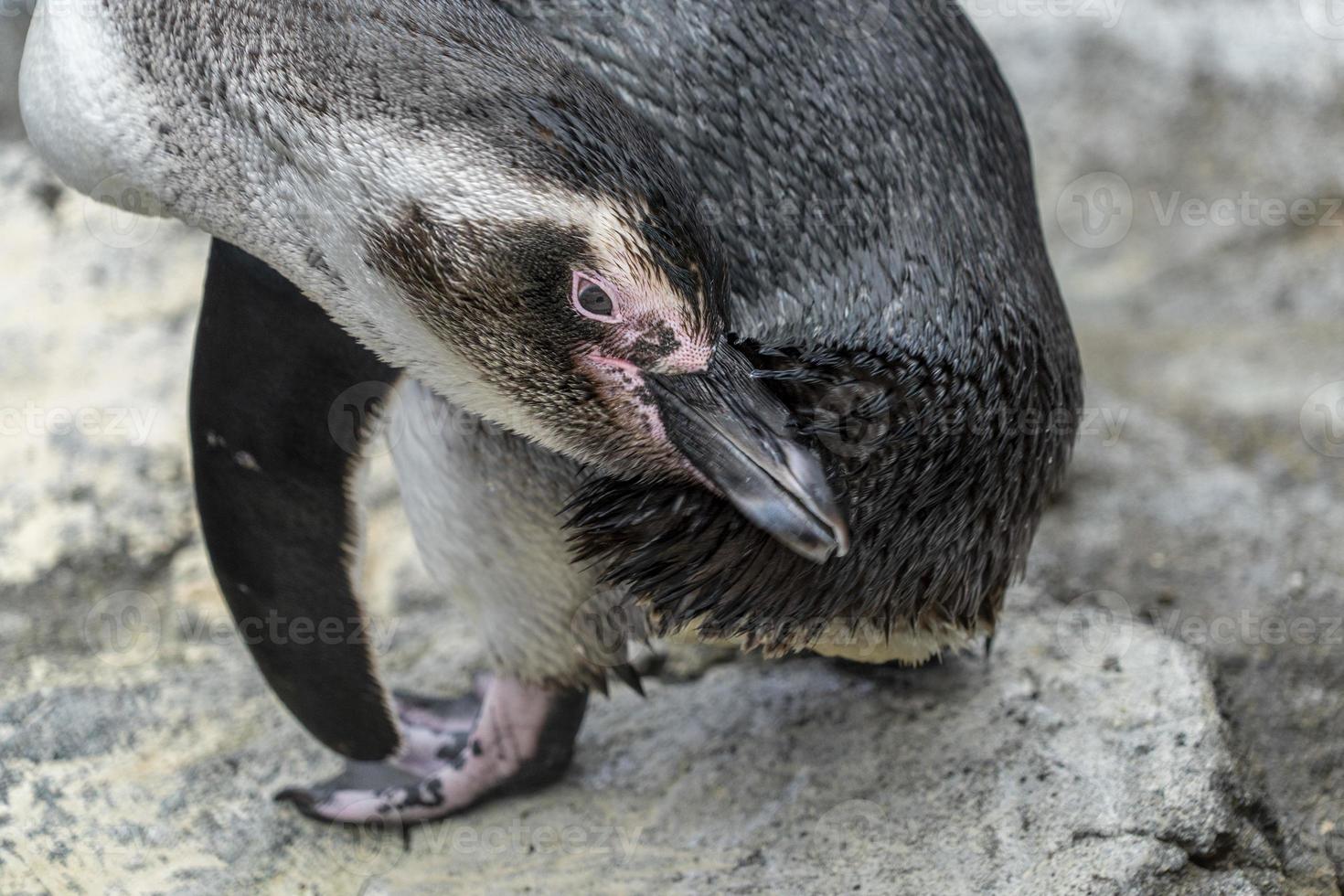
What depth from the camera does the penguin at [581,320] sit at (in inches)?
60.6

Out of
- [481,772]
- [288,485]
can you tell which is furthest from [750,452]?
[481,772]

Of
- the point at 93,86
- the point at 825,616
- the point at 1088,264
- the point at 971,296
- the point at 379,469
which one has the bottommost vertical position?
the point at 379,469

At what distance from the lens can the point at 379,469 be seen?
3.17 m

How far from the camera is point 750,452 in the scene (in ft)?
5.12

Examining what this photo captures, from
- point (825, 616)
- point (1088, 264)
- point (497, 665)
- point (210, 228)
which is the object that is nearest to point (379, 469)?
point (497, 665)

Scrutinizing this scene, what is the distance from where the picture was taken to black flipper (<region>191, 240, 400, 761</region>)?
1.95 metres

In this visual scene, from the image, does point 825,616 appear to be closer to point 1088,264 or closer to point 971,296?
point 971,296

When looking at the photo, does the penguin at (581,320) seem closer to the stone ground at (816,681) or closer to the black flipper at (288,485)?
the black flipper at (288,485)

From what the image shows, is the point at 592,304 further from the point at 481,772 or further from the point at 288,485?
the point at 481,772

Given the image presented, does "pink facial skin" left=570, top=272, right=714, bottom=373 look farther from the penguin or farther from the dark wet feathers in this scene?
the dark wet feathers

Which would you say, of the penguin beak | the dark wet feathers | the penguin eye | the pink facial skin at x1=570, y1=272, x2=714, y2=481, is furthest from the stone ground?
the penguin eye

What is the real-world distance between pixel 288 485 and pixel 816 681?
0.97m

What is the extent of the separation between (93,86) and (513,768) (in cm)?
121

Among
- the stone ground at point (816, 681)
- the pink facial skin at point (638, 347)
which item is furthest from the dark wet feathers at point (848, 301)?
the stone ground at point (816, 681)
